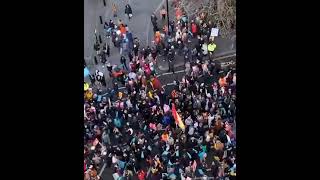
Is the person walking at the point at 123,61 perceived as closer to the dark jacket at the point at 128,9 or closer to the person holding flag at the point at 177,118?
the dark jacket at the point at 128,9

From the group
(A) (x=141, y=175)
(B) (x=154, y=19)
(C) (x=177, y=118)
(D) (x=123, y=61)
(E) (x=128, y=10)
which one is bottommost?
(A) (x=141, y=175)

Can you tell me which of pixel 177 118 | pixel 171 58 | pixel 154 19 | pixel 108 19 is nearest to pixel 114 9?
pixel 108 19

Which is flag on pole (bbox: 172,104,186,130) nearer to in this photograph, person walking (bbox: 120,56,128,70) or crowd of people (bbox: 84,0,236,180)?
crowd of people (bbox: 84,0,236,180)

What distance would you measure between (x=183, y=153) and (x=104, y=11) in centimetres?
169

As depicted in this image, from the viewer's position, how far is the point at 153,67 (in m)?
6.11

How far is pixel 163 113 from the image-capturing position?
6027 mm

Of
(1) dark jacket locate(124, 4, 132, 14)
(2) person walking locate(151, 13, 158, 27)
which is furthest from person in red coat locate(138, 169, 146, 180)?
(1) dark jacket locate(124, 4, 132, 14)

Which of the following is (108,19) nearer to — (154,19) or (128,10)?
(128,10)

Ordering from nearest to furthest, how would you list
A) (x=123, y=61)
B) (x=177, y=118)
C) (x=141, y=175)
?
(x=177, y=118) → (x=141, y=175) → (x=123, y=61)

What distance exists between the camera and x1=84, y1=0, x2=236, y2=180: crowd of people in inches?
A: 232
